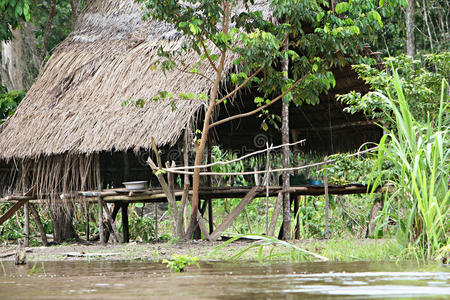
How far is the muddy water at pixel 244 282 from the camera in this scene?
9.87 ft

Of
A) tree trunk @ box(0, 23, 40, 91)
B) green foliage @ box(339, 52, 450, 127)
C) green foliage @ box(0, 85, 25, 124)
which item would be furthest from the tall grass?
tree trunk @ box(0, 23, 40, 91)

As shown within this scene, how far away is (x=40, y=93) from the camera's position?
32.1ft

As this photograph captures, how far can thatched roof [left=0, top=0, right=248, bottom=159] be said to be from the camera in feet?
25.9

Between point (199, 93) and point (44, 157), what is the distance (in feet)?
→ 8.86

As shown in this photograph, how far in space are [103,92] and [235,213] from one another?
273 cm

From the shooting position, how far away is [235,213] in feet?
25.2

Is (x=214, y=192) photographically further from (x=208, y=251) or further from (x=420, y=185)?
(x=420, y=185)

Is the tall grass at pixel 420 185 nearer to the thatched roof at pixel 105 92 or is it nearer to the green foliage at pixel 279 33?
the green foliage at pixel 279 33

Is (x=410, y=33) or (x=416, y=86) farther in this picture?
(x=410, y=33)

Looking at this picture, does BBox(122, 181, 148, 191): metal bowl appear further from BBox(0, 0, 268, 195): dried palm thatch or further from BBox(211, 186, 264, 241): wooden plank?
BBox(211, 186, 264, 241): wooden plank

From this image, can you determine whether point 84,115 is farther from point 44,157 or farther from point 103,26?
point 103,26

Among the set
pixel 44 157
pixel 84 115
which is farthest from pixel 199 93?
pixel 44 157

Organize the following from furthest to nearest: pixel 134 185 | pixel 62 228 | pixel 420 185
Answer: pixel 62 228 → pixel 134 185 → pixel 420 185

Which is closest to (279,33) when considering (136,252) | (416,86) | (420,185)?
(416,86)
